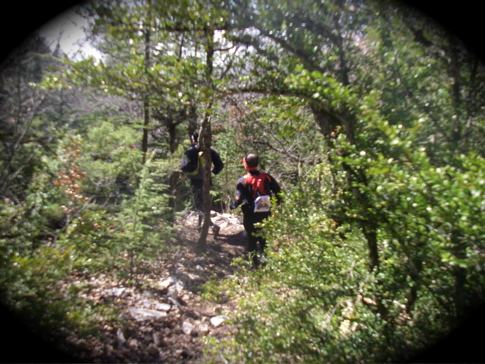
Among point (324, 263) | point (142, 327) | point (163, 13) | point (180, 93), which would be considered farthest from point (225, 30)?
point (142, 327)

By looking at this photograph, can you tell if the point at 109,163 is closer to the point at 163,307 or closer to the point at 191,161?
the point at 191,161

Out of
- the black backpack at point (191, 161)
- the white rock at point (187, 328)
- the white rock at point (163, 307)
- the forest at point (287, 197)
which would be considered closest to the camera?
the forest at point (287, 197)

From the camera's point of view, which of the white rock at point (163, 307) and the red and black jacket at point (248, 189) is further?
the red and black jacket at point (248, 189)

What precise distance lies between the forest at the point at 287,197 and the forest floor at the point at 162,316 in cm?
2

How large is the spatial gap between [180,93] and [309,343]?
89.8 inches

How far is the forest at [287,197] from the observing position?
1.94 metres

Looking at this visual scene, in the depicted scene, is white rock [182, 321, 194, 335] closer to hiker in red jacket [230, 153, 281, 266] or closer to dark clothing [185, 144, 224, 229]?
hiker in red jacket [230, 153, 281, 266]

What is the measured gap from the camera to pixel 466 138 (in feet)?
6.81

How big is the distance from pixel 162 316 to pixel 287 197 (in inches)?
81.9

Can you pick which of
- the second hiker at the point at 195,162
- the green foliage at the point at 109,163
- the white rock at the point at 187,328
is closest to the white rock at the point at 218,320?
the white rock at the point at 187,328

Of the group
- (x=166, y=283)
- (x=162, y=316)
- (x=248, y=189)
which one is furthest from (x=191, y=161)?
(x=162, y=316)

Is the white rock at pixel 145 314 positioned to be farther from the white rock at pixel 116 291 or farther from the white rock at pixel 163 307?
the white rock at pixel 116 291

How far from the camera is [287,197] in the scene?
3.09 meters

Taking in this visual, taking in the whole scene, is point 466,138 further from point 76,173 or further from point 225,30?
point 76,173
